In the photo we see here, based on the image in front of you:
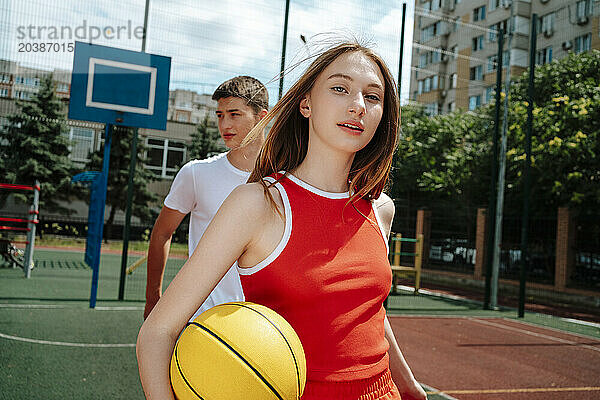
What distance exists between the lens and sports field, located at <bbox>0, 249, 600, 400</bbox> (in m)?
4.30

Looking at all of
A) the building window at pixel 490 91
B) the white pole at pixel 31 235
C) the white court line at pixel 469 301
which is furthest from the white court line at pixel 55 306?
the building window at pixel 490 91

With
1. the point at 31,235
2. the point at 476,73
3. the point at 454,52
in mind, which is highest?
the point at 476,73

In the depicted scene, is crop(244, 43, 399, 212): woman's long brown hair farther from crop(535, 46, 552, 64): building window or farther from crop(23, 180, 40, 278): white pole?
crop(535, 46, 552, 64): building window

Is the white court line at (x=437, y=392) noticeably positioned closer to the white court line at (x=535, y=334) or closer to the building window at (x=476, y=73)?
the white court line at (x=535, y=334)

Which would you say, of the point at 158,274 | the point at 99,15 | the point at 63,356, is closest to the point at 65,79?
the point at 99,15

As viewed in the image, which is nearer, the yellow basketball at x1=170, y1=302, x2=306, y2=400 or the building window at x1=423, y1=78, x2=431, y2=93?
the yellow basketball at x1=170, y1=302, x2=306, y2=400

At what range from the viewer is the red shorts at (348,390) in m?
1.15

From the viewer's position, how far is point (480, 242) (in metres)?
14.9

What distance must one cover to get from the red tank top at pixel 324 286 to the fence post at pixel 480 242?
14.1m

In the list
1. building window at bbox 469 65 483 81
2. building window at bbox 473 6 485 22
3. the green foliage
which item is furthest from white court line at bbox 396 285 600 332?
building window at bbox 473 6 485 22

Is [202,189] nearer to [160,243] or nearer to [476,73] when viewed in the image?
[160,243]

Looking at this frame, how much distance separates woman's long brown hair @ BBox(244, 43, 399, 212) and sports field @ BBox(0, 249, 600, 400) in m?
3.08

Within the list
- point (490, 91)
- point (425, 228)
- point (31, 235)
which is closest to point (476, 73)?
point (425, 228)

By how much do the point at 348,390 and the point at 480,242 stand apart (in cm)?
1447
